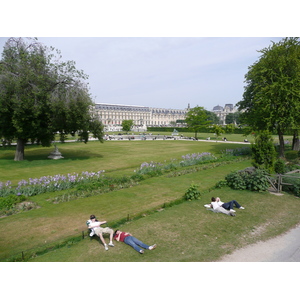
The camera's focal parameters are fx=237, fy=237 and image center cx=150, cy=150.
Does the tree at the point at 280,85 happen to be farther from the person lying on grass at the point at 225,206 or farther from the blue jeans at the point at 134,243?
the blue jeans at the point at 134,243


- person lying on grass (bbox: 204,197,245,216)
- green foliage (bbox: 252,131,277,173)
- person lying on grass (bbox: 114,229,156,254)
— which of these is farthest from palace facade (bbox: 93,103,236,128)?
person lying on grass (bbox: 114,229,156,254)

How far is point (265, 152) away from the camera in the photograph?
46.2ft

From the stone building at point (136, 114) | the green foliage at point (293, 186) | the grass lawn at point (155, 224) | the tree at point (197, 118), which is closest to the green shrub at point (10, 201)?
the grass lawn at point (155, 224)

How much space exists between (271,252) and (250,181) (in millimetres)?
6328

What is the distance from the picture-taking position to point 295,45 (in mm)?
22359

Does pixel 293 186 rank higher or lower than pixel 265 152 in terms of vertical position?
lower

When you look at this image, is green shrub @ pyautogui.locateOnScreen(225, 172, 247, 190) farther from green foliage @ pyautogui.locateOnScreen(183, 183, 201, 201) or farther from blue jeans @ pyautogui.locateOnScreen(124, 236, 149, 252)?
blue jeans @ pyautogui.locateOnScreen(124, 236, 149, 252)

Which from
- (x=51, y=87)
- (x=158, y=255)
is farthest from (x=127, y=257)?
(x=51, y=87)

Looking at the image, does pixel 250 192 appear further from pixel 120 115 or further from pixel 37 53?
pixel 120 115

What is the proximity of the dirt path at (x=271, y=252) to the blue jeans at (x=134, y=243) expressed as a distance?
2.10 m

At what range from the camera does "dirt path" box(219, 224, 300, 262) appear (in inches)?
239

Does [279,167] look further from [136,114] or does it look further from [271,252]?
[136,114]

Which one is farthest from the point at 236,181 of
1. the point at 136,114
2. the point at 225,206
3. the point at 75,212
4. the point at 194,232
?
the point at 136,114

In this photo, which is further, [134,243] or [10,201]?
[10,201]
